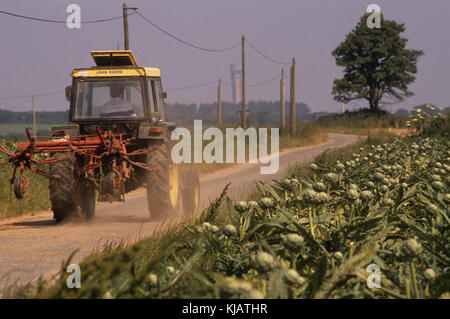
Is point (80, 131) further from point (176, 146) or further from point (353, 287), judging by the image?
point (353, 287)

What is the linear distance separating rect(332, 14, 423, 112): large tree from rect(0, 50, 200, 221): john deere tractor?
51.8 meters

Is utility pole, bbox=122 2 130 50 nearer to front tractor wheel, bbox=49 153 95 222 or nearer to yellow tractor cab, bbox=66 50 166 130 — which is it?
yellow tractor cab, bbox=66 50 166 130

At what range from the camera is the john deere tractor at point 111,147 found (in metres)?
6.61

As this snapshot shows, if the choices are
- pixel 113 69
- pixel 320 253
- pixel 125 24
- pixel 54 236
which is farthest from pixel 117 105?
pixel 125 24

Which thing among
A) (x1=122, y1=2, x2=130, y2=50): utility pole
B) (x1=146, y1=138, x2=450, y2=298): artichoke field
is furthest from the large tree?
(x1=146, y1=138, x2=450, y2=298): artichoke field

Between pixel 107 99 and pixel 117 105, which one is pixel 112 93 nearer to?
pixel 107 99

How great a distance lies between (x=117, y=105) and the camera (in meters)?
7.93

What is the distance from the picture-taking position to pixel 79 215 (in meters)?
7.29

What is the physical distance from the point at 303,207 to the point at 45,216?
647 centimetres

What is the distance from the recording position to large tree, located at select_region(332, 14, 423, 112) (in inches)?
2266

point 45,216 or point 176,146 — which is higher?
point 176,146

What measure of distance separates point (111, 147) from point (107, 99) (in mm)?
1760

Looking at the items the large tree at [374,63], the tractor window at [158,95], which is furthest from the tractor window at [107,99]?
the large tree at [374,63]
